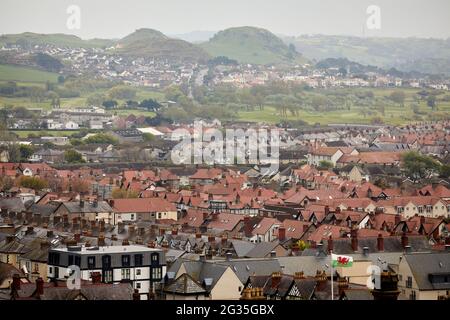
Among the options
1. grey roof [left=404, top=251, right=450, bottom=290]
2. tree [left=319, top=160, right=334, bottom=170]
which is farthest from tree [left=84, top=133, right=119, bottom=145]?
grey roof [left=404, top=251, right=450, bottom=290]

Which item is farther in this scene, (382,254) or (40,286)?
(382,254)

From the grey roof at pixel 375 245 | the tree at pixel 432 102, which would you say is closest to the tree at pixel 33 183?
the grey roof at pixel 375 245

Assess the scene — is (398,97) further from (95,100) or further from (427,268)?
(427,268)

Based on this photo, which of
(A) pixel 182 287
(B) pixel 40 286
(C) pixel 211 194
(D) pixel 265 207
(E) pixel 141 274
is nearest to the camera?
(B) pixel 40 286

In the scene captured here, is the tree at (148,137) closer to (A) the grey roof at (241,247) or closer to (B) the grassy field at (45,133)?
(B) the grassy field at (45,133)
